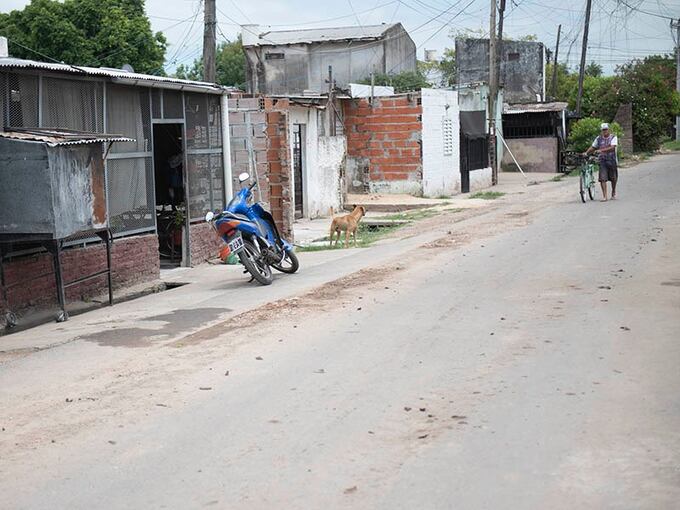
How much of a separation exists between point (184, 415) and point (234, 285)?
732 cm

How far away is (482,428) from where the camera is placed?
19.9 feet

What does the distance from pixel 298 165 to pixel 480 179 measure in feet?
42.5

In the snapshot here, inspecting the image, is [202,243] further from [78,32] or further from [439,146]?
[78,32]

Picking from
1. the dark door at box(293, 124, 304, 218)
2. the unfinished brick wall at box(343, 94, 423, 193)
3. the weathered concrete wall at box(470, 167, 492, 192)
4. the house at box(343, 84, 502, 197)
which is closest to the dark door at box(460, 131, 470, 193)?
the weathered concrete wall at box(470, 167, 492, 192)

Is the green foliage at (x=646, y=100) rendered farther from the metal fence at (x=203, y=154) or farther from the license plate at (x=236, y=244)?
the license plate at (x=236, y=244)

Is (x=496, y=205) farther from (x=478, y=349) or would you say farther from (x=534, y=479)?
(x=534, y=479)

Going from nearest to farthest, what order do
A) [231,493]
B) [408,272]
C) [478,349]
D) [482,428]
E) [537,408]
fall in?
[231,493], [482,428], [537,408], [478,349], [408,272]

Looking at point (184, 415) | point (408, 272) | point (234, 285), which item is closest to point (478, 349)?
point (184, 415)

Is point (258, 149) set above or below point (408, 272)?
above

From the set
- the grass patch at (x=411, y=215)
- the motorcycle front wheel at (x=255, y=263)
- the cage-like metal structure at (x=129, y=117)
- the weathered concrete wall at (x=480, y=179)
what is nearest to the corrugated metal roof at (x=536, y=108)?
the weathered concrete wall at (x=480, y=179)

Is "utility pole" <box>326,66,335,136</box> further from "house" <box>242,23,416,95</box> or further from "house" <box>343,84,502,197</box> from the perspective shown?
"house" <box>242,23,416,95</box>

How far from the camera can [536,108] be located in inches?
1802

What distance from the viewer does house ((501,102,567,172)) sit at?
148ft

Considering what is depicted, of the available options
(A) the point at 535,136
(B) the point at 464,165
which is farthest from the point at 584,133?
(B) the point at 464,165
